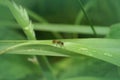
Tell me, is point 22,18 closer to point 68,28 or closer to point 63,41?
point 63,41

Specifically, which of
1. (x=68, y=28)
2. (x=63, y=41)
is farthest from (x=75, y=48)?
(x=68, y=28)

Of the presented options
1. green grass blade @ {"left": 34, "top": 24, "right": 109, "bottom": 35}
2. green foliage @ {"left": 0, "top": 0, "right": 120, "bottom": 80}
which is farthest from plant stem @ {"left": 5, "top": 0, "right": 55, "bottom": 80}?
green grass blade @ {"left": 34, "top": 24, "right": 109, "bottom": 35}

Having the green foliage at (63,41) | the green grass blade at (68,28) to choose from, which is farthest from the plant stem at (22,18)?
the green grass blade at (68,28)

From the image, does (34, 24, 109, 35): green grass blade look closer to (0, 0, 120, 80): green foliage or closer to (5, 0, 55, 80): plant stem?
(0, 0, 120, 80): green foliage

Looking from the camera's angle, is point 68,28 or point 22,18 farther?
point 68,28

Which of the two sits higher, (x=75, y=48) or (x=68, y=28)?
(x=68, y=28)

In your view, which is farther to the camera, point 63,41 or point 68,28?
point 68,28

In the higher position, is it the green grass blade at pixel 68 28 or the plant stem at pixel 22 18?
the green grass blade at pixel 68 28

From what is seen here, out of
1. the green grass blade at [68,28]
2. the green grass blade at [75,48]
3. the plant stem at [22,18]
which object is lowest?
the green grass blade at [75,48]

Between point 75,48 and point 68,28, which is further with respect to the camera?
point 68,28

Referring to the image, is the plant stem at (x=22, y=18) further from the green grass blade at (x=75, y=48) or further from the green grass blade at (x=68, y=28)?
the green grass blade at (x=68, y=28)

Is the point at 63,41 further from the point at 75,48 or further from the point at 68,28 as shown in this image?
the point at 68,28

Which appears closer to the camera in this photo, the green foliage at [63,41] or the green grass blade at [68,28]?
the green foliage at [63,41]
